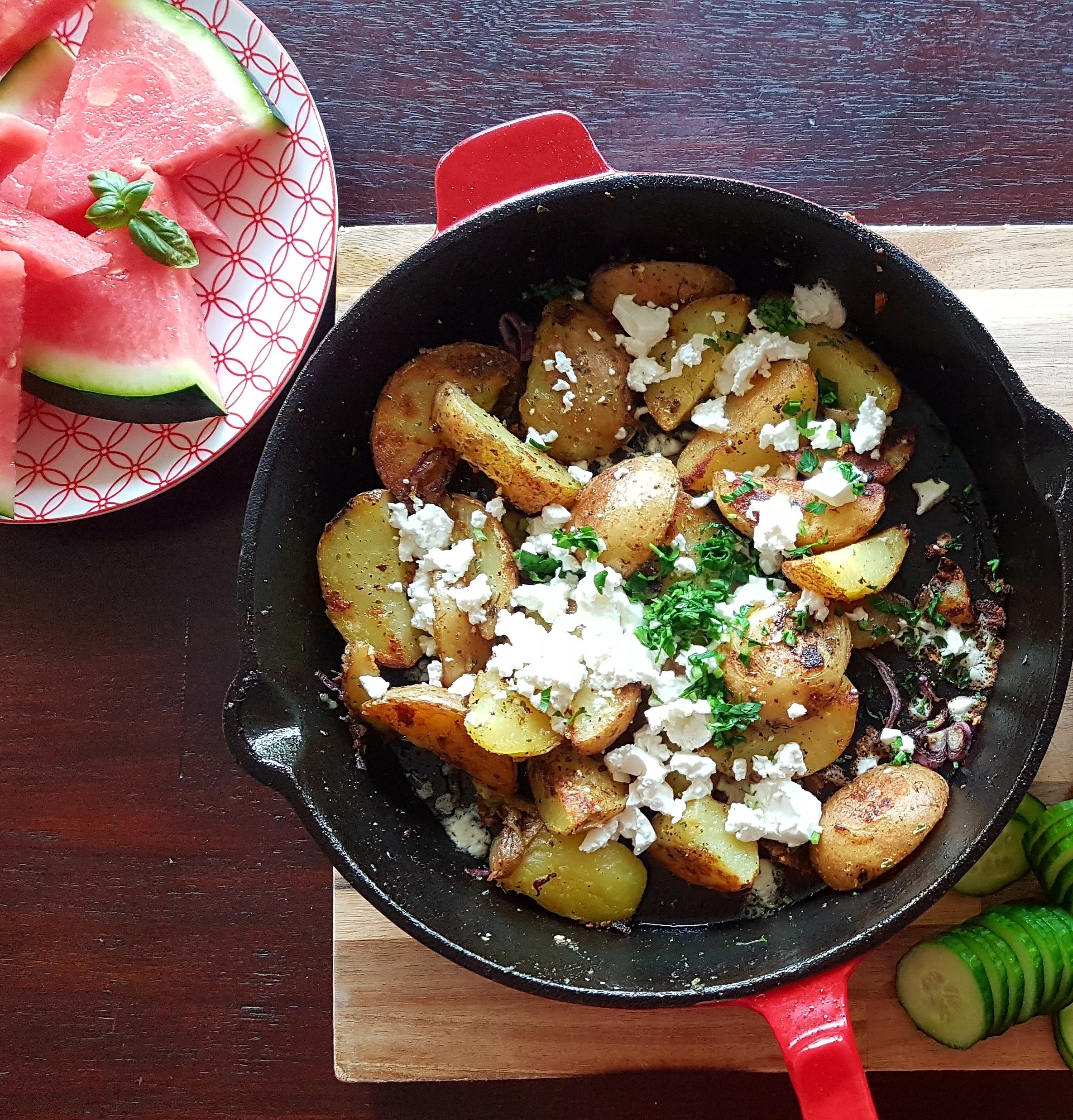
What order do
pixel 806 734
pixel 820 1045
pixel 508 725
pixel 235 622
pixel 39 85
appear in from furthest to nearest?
1. pixel 235 622
2. pixel 39 85
3. pixel 806 734
4. pixel 508 725
5. pixel 820 1045

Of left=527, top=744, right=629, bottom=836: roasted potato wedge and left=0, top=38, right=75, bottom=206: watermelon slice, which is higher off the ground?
left=0, top=38, right=75, bottom=206: watermelon slice

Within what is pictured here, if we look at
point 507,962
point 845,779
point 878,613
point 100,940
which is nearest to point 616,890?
point 507,962

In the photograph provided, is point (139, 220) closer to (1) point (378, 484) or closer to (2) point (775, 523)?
(1) point (378, 484)

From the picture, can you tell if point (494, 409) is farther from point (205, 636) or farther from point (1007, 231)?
point (1007, 231)

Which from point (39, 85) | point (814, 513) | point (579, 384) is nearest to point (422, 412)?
point (579, 384)

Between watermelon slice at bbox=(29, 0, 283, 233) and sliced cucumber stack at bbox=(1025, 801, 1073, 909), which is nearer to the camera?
sliced cucumber stack at bbox=(1025, 801, 1073, 909)

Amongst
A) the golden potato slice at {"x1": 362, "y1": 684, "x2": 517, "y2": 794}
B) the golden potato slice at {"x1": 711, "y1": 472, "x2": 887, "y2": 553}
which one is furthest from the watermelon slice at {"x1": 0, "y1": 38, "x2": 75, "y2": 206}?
the golden potato slice at {"x1": 711, "y1": 472, "x2": 887, "y2": 553}

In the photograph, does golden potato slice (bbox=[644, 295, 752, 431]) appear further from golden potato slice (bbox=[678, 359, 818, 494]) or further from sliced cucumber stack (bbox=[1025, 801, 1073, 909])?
sliced cucumber stack (bbox=[1025, 801, 1073, 909])
